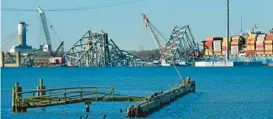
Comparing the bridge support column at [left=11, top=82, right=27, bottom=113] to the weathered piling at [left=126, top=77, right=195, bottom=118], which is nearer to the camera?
the weathered piling at [left=126, top=77, right=195, bottom=118]

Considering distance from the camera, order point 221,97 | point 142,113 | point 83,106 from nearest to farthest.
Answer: point 142,113 < point 83,106 < point 221,97

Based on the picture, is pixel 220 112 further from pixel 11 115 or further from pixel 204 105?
pixel 11 115

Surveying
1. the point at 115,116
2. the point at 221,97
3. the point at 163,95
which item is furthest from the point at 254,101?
the point at 115,116

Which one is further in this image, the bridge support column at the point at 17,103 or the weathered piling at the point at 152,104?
the bridge support column at the point at 17,103

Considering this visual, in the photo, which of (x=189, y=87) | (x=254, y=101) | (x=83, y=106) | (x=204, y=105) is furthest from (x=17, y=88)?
(x=189, y=87)

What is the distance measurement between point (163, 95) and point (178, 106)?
2985 millimetres

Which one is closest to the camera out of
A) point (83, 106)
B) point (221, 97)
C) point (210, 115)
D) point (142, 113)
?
point (142, 113)

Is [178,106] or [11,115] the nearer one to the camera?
[11,115]

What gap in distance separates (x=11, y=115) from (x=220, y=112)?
40.6 feet

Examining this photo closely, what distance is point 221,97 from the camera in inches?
2441

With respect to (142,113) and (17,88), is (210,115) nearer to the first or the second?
(142,113)

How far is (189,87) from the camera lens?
226ft

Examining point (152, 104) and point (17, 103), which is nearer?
point (152, 104)

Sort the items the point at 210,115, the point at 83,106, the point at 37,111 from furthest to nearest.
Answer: the point at 83,106, the point at 37,111, the point at 210,115
